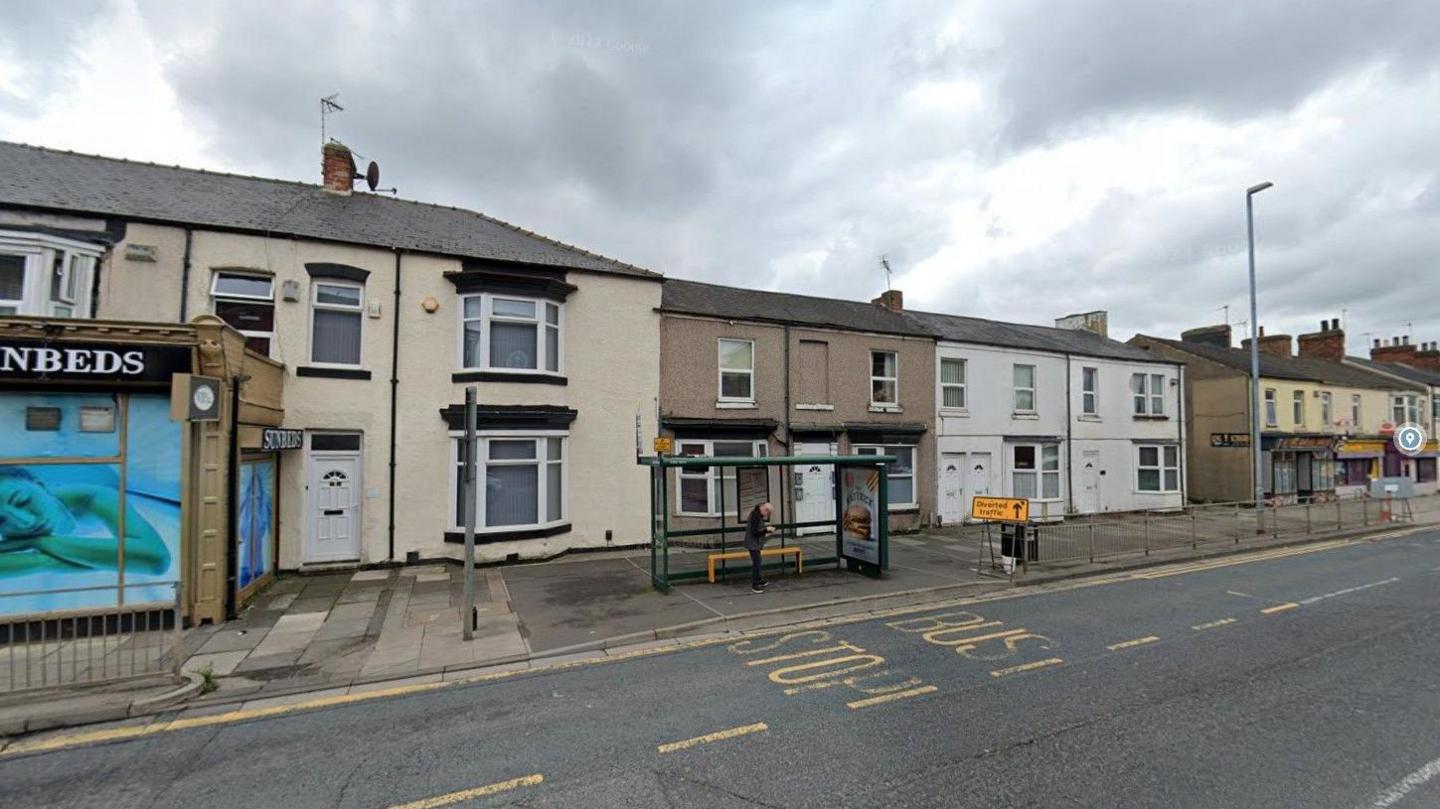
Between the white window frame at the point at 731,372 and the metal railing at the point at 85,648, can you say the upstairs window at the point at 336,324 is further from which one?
the white window frame at the point at 731,372

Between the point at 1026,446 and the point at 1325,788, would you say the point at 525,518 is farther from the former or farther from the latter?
the point at 1026,446

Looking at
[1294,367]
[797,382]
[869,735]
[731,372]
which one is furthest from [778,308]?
[1294,367]

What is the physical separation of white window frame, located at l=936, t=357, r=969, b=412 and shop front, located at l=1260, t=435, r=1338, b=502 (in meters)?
16.2

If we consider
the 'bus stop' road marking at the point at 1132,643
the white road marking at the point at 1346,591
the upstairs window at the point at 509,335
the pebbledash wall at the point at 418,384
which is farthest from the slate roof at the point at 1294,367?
the upstairs window at the point at 509,335

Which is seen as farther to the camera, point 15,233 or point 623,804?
point 15,233

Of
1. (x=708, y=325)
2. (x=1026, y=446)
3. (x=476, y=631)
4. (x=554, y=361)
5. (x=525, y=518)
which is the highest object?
(x=708, y=325)

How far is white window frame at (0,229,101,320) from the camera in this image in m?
9.73

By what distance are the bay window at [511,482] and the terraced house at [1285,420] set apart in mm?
26395

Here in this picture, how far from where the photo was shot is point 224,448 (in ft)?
28.9

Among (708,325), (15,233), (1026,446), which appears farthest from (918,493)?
(15,233)

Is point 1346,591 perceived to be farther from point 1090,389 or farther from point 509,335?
point 509,335

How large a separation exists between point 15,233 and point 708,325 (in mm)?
12787

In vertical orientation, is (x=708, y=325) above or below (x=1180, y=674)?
above

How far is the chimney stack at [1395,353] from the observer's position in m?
40.4
